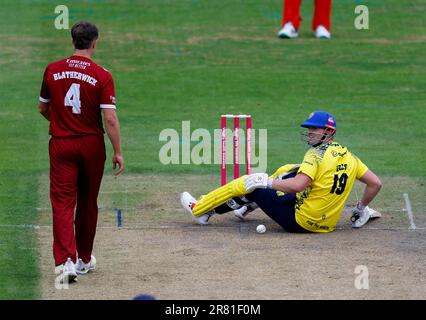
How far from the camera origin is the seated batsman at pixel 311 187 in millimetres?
12133

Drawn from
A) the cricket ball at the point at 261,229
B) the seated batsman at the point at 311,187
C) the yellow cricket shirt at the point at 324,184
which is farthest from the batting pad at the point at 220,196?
the yellow cricket shirt at the point at 324,184

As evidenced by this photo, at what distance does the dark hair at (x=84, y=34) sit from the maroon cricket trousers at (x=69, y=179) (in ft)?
2.80

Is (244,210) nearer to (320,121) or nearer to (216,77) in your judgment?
(320,121)

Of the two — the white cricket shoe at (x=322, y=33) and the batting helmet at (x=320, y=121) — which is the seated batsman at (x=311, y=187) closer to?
the batting helmet at (x=320, y=121)

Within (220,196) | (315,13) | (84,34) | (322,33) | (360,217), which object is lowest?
(360,217)

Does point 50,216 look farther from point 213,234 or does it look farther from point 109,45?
point 109,45

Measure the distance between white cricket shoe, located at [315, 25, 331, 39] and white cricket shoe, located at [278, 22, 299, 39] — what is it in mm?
553

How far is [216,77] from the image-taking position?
23.2 meters

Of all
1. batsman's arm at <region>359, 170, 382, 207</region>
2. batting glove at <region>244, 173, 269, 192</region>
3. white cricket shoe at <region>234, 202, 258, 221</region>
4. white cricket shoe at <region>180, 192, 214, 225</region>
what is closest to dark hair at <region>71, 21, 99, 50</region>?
batting glove at <region>244, 173, 269, 192</region>

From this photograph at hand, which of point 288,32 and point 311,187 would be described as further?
point 288,32

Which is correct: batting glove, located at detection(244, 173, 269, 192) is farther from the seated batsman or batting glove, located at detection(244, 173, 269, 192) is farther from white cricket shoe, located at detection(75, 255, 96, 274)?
white cricket shoe, located at detection(75, 255, 96, 274)

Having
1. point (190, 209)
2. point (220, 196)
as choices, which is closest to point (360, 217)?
point (220, 196)

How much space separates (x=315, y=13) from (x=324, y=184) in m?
14.2

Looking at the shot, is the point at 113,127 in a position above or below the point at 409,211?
above
